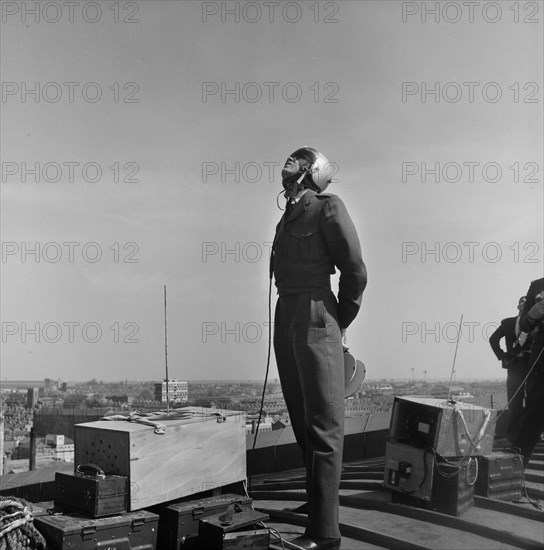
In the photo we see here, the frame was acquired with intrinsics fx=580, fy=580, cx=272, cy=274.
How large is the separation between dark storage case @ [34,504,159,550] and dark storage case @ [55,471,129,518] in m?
0.04

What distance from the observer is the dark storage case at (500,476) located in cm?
463

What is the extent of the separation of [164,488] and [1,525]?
2.95ft

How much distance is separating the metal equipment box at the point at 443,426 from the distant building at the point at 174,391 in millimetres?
1855

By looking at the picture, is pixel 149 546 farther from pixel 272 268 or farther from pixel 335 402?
pixel 272 268

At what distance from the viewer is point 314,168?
377cm

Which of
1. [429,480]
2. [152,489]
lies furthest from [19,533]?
[429,480]

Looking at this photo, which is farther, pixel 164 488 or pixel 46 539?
pixel 164 488

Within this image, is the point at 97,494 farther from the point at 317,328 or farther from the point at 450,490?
the point at 450,490

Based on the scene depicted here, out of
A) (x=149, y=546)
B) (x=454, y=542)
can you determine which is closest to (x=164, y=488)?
(x=149, y=546)

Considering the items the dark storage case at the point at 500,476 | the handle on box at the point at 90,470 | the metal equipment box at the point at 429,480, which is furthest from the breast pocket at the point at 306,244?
the dark storage case at the point at 500,476

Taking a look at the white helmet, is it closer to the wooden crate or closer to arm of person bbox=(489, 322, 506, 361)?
the wooden crate

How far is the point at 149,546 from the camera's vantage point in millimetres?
3287

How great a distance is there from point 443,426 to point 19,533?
3.00m

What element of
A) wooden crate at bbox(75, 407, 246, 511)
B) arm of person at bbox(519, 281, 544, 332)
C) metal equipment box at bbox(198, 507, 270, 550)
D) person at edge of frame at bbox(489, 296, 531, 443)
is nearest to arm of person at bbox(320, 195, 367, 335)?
wooden crate at bbox(75, 407, 246, 511)
